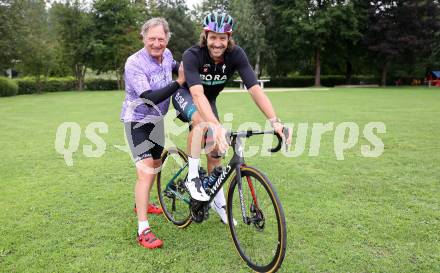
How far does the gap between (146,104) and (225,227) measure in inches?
65.7

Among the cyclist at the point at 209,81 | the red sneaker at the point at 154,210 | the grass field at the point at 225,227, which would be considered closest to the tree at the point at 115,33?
the grass field at the point at 225,227

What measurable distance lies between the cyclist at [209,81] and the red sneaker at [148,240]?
1.97 feet

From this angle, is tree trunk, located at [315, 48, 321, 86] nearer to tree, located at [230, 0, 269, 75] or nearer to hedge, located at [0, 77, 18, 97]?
tree, located at [230, 0, 269, 75]

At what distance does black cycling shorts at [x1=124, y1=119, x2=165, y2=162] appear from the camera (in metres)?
4.38

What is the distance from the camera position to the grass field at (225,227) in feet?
12.7

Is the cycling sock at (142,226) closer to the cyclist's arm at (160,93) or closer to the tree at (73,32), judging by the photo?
the cyclist's arm at (160,93)

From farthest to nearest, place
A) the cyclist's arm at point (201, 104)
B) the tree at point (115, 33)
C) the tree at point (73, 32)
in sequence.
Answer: the tree at point (115, 33) → the tree at point (73, 32) → the cyclist's arm at point (201, 104)

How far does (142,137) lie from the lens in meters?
4.38

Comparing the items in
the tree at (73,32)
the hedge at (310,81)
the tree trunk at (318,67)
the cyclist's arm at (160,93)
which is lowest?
the cyclist's arm at (160,93)

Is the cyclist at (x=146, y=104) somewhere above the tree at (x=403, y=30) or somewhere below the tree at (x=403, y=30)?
below

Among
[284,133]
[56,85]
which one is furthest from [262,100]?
[56,85]

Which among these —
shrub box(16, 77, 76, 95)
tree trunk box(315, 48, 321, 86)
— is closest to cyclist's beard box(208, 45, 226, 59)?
shrub box(16, 77, 76, 95)

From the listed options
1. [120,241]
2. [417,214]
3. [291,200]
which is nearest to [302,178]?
[291,200]

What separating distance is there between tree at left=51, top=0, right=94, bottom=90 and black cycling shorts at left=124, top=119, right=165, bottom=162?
143 ft
